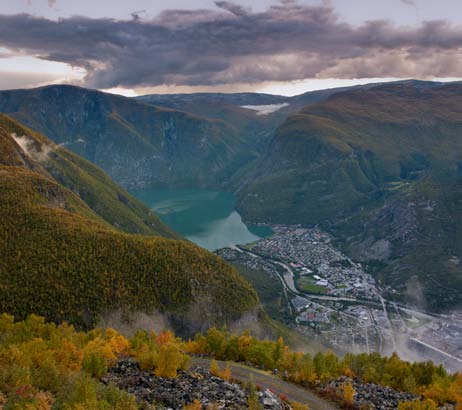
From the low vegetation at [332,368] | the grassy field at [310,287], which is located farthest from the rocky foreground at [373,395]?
the grassy field at [310,287]

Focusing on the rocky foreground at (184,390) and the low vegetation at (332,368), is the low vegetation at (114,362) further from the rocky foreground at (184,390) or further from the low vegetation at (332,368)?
the rocky foreground at (184,390)

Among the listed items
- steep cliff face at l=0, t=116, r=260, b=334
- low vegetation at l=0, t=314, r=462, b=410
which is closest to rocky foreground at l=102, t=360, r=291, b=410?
low vegetation at l=0, t=314, r=462, b=410

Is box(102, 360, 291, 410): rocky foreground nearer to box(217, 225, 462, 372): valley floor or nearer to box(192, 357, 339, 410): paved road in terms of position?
box(192, 357, 339, 410): paved road

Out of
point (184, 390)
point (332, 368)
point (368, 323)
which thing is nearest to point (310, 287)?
point (368, 323)

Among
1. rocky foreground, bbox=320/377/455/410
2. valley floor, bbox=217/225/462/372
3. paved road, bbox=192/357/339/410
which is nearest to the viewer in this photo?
paved road, bbox=192/357/339/410

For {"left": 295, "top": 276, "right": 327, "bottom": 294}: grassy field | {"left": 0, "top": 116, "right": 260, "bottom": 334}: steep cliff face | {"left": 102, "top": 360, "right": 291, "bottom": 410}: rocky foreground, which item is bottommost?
{"left": 295, "top": 276, "right": 327, "bottom": 294}: grassy field

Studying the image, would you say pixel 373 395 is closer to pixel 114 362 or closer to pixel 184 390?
pixel 184 390

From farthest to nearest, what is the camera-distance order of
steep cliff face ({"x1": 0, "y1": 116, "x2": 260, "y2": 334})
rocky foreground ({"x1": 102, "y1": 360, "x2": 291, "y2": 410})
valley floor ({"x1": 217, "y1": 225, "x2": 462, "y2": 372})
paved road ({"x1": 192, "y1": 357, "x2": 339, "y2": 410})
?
valley floor ({"x1": 217, "y1": 225, "x2": 462, "y2": 372}) → steep cliff face ({"x1": 0, "y1": 116, "x2": 260, "y2": 334}) → paved road ({"x1": 192, "y1": 357, "x2": 339, "y2": 410}) → rocky foreground ({"x1": 102, "y1": 360, "x2": 291, "y2": 410})

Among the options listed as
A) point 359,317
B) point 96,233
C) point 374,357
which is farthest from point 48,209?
point 359,317
